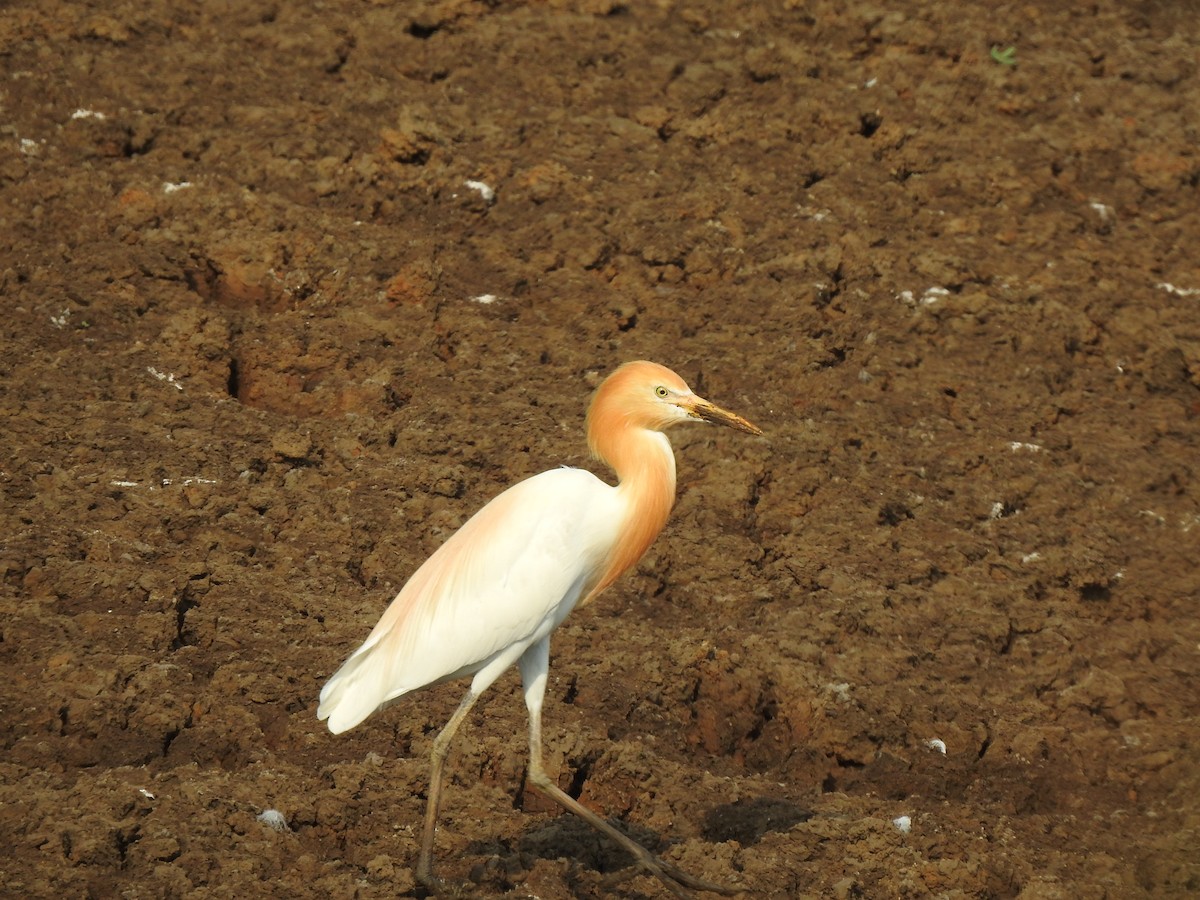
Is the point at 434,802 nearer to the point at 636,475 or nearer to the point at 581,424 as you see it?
the point at 636,475

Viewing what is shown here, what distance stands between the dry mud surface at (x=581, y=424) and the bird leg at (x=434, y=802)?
88 mm

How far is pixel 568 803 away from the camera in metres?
5.05

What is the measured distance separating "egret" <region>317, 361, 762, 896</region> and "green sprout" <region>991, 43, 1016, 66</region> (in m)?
5.79

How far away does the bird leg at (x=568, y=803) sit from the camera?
4.90m

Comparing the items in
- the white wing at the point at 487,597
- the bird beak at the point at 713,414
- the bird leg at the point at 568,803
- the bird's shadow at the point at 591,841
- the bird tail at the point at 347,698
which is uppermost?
the bird beak at the point at 713,414

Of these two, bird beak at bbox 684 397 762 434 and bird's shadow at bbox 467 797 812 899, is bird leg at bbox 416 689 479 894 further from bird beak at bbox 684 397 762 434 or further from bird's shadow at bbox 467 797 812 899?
bird beak at bbox 684 397 762 434

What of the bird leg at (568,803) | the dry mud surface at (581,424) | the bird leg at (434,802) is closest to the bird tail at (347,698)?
the bird leg at (434,802)

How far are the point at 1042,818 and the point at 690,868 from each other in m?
1.41

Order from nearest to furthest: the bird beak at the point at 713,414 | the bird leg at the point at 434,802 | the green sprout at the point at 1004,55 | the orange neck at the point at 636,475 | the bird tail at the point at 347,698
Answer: the bird leg at the point at 434,802
the bird tail at the point at 347,698
the bird beak at the point at 713,414
the orange neck at the point at 636,475
the green sprout at the point at 1004,55

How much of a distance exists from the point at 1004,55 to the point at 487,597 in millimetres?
6570

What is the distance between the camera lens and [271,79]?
911 cm

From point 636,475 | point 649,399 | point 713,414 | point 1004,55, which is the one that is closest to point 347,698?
point 636,475

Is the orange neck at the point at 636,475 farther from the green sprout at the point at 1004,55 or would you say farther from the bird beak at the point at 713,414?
the green sprout at the point at 1004,55

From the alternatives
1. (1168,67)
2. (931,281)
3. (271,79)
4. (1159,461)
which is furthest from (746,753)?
(1168,67)
